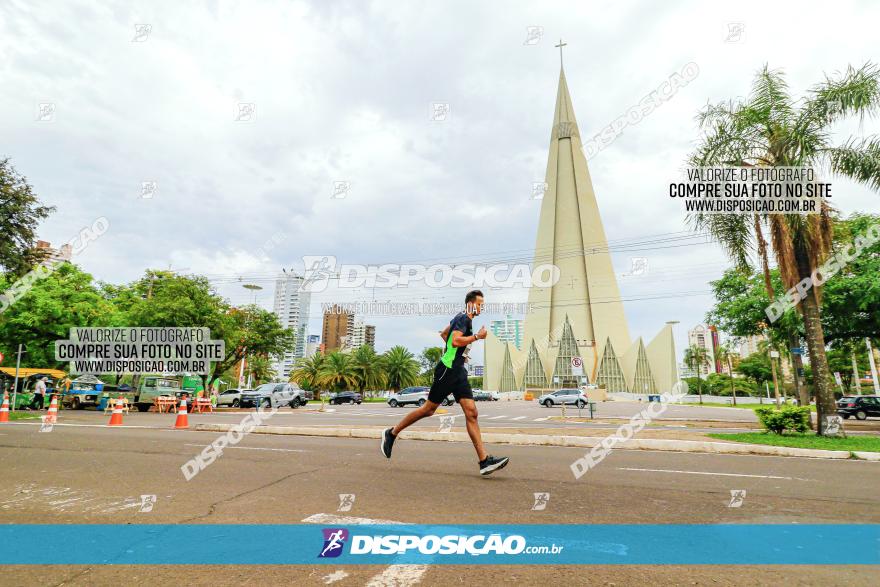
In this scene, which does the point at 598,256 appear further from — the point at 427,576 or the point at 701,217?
the point at 427,576

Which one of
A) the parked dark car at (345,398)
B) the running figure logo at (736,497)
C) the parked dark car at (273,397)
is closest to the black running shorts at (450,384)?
the running figure logo at (736,497)

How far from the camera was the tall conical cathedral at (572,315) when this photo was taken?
7738 cm

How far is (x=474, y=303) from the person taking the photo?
5762 mm

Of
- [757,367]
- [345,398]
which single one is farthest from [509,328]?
[345,398]

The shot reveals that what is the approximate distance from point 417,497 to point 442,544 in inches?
52.8

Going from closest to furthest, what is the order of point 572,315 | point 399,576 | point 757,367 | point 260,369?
point 399,576 → point 260,369 → point 757,367 → point 572,315

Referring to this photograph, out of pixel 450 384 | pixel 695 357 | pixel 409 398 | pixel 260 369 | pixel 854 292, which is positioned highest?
pixel 854 292

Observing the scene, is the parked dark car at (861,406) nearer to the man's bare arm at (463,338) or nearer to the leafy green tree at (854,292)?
the leafy green tree at (854,292)

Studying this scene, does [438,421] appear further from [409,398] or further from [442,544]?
[409,398]

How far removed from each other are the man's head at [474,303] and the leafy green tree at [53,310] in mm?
31446

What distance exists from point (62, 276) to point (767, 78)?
3944cm

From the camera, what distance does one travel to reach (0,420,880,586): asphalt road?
2732 millimetres

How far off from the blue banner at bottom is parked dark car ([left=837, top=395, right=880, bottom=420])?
2869 centimetres

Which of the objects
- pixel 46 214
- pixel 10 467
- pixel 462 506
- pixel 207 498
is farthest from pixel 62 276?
pixel 462 506
